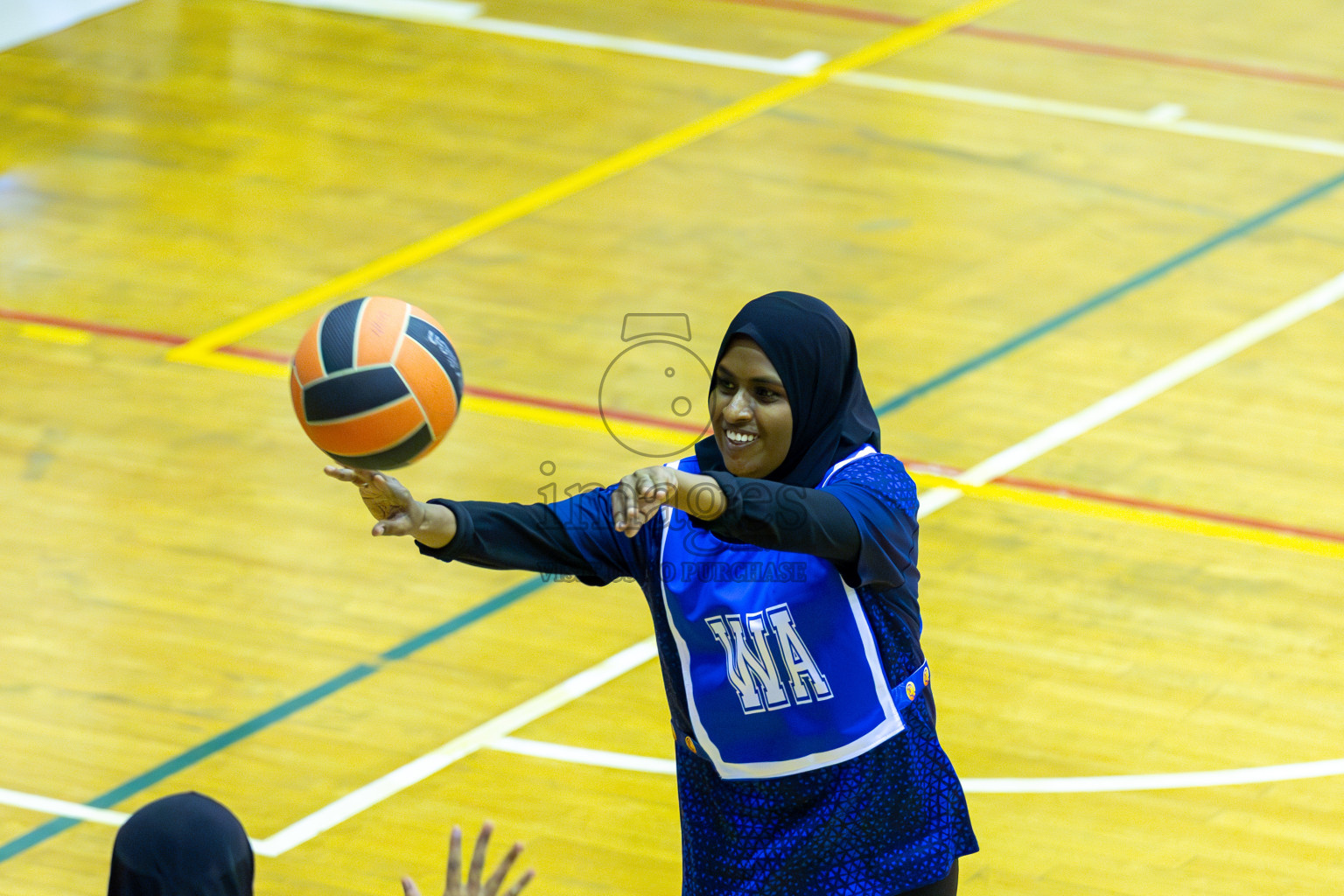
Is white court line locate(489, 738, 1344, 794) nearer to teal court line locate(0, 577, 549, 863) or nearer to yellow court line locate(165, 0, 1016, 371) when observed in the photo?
teal court line locate(0, 577, 549, 863)

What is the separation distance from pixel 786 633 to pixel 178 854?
1.45 metres

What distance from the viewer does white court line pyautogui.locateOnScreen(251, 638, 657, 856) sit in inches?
241

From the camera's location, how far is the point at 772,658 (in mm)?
4145

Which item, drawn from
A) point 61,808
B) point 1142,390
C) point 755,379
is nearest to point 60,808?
point 61,808

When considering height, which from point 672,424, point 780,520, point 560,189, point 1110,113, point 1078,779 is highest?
point 780,520

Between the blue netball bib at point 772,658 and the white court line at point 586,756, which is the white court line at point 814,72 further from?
the blue netball bib at point 772,658

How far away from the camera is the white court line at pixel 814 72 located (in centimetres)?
1219

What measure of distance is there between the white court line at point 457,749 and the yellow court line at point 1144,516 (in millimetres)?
1783

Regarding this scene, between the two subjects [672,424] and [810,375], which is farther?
[672,424]

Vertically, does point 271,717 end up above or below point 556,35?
below

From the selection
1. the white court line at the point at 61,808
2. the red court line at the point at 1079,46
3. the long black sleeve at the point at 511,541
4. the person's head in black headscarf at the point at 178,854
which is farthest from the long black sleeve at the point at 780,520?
the red court line at the point at 1079,46

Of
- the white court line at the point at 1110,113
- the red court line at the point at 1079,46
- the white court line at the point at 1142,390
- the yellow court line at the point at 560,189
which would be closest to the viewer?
the white court line at the point at 1142,390

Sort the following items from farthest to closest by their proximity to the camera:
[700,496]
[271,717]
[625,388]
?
[625,388], [271,717], [700,496]
